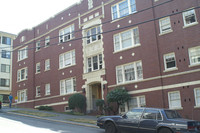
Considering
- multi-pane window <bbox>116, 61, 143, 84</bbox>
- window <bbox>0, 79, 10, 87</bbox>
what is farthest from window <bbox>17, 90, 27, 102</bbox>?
multi-pane window <bbox>116, 61, 143, 84</bbox>

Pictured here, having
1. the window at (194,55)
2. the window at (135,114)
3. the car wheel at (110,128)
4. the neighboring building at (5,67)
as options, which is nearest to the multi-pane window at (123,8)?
the window at (194,55)

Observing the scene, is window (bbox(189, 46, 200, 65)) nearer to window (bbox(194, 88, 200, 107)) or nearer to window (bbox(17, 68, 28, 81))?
window (bbox(194, 88, 200, 107))

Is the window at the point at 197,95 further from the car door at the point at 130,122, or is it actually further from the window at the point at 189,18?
the car door at the point at 130,122

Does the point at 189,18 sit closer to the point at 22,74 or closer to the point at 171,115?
the point at 171,115

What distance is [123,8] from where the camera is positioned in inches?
977

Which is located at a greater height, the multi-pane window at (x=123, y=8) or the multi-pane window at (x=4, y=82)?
the multi-pane window at (x=123, y=8)

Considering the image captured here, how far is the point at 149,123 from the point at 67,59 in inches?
787

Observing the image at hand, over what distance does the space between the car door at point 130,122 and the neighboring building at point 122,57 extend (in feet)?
15.9

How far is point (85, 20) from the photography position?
2830 cm

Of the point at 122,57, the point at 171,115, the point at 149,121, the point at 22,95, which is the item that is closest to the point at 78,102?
the point at 122,57

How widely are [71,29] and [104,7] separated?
5.98 m

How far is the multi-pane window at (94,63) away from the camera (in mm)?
26094

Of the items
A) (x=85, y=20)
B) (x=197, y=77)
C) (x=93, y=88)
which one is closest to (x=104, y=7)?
(x=85, y=20)

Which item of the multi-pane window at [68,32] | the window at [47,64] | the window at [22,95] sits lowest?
the window at [22,95]
